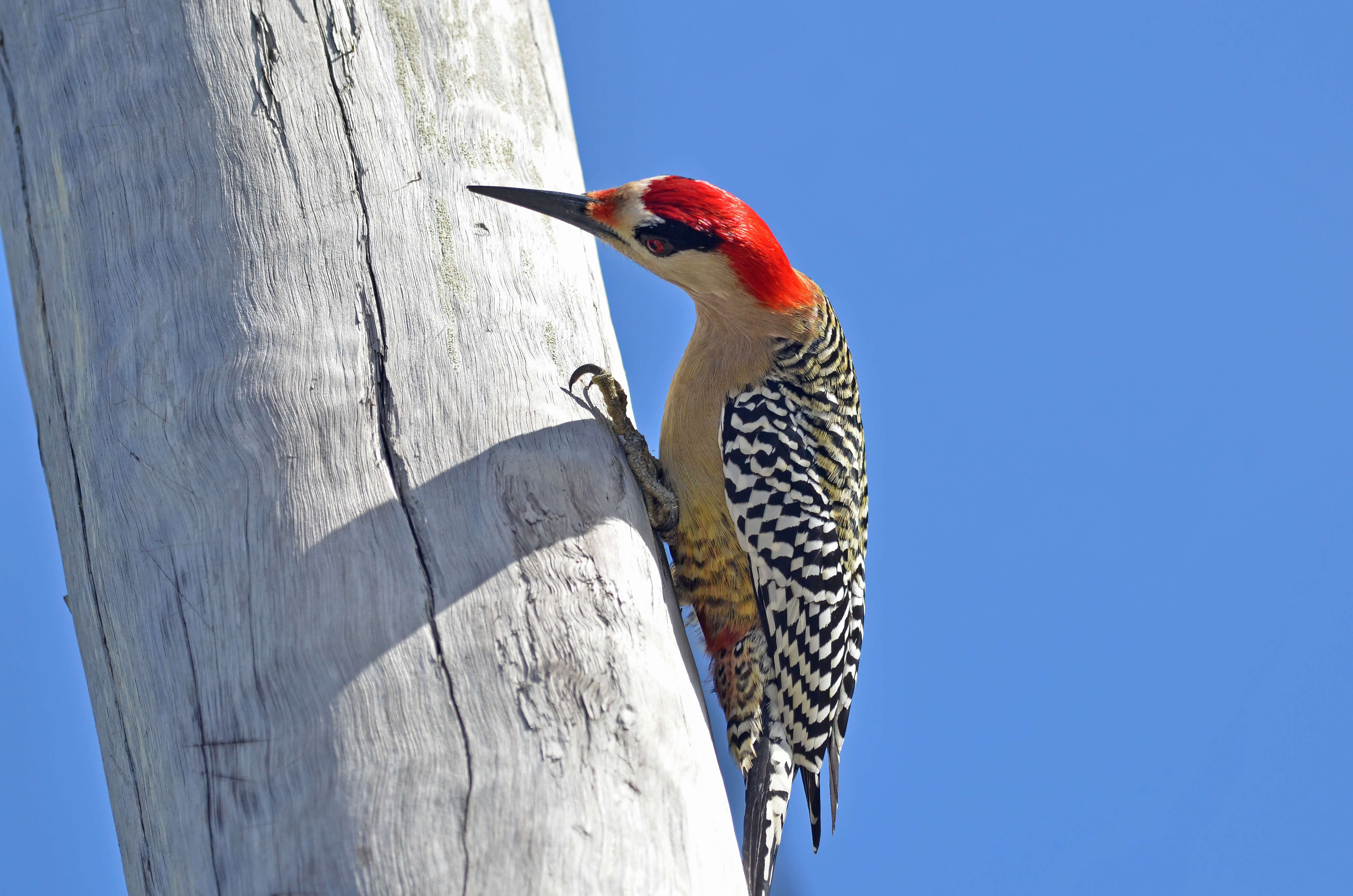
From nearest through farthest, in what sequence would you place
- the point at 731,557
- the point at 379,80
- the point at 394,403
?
the point at 394,403 → the point at 379,80 → the point at 731,557

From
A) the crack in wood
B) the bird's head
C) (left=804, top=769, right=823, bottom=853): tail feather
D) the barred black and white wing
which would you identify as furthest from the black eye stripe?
(left=804, top=769, right=823, bottom=853): tail feather

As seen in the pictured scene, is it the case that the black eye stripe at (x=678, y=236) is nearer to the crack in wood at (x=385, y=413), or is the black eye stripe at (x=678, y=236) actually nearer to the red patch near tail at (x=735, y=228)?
the red patch near tail at (x=735, y=228)

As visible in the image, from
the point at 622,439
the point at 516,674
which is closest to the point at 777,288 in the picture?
the point at 622,439

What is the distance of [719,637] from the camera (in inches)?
88.3

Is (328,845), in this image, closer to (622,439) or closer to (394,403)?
(394,403)

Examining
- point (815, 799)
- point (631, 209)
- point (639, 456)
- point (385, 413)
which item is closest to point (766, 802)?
point (815, 799)

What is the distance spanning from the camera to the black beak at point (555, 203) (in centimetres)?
190

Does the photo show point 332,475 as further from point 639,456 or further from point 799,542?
point 799,542

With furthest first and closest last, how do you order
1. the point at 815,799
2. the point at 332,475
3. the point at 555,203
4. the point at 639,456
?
the point at 815,799 < the point at 639,456 < the point at 555,203 < the point at 332,475

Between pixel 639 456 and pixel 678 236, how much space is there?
1.50 ft

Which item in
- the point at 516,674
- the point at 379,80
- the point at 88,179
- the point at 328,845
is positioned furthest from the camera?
the point at 379,80

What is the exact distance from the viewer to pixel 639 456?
2.07m

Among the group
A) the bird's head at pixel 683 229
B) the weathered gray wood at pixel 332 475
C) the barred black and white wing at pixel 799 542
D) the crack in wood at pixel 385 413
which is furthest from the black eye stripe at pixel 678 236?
the crack in wood at pixel 385 413

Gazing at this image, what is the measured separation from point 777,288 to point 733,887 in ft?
4.12
